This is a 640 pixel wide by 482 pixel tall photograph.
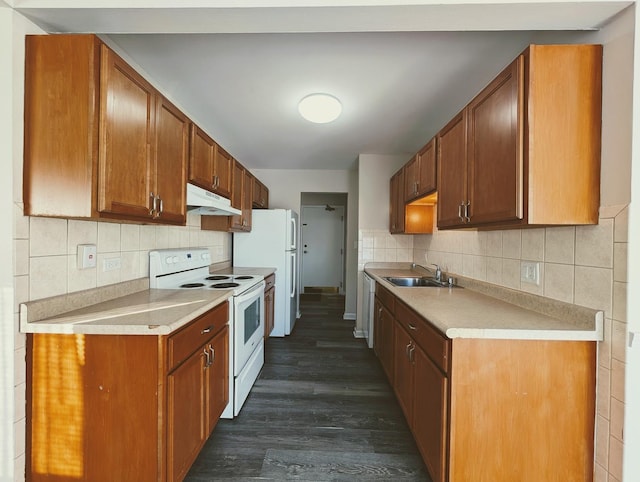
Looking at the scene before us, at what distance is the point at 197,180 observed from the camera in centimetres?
208

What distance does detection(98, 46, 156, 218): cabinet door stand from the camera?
1239 mm

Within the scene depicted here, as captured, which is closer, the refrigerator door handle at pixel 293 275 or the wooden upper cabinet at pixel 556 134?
the wooden upper cabinet at pixel 556 134

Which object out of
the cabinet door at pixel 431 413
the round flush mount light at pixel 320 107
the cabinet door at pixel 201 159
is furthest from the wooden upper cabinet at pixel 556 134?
the cabinet door at pixel 201 159

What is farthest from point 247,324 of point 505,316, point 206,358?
point 505,316

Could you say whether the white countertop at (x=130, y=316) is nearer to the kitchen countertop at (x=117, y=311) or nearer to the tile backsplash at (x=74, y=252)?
the kitchen countertop at (x=117, y=311)

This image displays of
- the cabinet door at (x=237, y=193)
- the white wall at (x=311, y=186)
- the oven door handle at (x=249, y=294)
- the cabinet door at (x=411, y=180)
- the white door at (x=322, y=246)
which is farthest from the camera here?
the white door at (x=322, y=246)

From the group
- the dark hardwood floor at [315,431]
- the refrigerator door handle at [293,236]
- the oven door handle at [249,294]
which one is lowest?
the dark hardwood floor at [315,431]

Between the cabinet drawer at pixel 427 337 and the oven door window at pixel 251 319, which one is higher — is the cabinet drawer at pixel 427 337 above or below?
above

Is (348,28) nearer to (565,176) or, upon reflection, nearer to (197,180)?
(565,176)

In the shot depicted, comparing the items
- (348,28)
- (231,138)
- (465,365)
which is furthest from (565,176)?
(231,138)

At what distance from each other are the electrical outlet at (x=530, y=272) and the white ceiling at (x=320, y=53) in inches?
43.1

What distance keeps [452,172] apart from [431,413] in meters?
1.40

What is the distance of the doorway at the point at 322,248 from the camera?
23.2 ft

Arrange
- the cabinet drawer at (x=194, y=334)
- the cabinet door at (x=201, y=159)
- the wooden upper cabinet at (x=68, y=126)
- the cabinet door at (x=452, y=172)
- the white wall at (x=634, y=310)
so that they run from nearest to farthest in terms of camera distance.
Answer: the white wall at (x=634, y=310)
the wooden upper cabinet at (x=68, y=126)
the cabinet drawer at (x=194, y=334)
the cabinet door at (x=452, y=172)
the cabinet door at (x=201, y=159)
